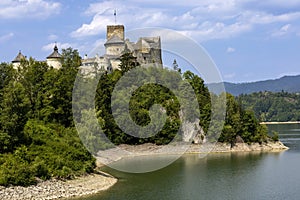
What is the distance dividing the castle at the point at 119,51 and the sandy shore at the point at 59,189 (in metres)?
27.6

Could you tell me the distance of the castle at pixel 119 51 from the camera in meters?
62.8

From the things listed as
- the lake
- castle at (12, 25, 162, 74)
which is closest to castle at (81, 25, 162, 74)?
castle at (12, 25, 162, 74)

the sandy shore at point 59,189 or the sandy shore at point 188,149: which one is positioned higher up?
the sandy shore at point 188,149

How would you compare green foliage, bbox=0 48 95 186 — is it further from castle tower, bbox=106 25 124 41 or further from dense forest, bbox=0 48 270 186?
castle tower, bbox=106 25 124 41

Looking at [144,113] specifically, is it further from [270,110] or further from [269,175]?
[270,110]

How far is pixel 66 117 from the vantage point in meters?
51.5

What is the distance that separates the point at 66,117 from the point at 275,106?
123m

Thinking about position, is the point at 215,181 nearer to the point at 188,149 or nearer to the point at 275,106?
the point at 188,149

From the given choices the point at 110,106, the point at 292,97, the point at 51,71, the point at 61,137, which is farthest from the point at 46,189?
the point at 292,97

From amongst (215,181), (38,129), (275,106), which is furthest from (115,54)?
(275,106)

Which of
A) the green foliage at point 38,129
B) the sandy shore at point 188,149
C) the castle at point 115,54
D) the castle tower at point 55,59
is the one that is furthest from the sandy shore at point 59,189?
the castle tower at point 55,59

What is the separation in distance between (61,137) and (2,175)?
12.0 m

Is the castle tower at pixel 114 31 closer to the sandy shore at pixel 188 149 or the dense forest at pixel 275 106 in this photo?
the sandy shore at pixel 188 149

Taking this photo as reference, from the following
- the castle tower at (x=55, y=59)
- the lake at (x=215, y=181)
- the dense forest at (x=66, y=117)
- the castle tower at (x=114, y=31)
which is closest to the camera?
the lake at (x=215, y=181)
